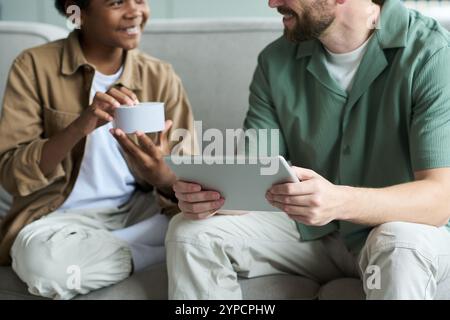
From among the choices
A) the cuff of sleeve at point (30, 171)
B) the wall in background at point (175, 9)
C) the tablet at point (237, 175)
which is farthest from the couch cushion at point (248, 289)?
the wall in background at point (175, 9)

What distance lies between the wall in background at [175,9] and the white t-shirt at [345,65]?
931 mm

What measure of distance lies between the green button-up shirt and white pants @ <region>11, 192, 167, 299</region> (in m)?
0.44

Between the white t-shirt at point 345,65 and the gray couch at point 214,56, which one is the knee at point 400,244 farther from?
the gray couch at point 214,56

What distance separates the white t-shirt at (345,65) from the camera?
1.48 meters

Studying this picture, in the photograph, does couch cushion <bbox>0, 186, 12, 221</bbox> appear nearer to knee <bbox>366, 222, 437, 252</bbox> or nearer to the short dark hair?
the short dark hair

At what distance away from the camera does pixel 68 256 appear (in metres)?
1.50

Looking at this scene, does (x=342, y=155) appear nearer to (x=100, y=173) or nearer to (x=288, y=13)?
(x=288, y=13)

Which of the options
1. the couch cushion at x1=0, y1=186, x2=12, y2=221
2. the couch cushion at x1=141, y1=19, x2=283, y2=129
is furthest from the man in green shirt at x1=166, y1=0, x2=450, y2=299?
the couch cushion at x1=0, y1=186, x2=12, y2=221

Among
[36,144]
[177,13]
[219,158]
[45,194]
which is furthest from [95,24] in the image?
[177,13]

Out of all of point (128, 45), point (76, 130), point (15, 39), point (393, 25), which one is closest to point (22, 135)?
point (76, 130)

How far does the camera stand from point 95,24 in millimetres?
1718

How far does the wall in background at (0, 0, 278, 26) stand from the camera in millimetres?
2430

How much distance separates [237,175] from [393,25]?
0.53 metres
